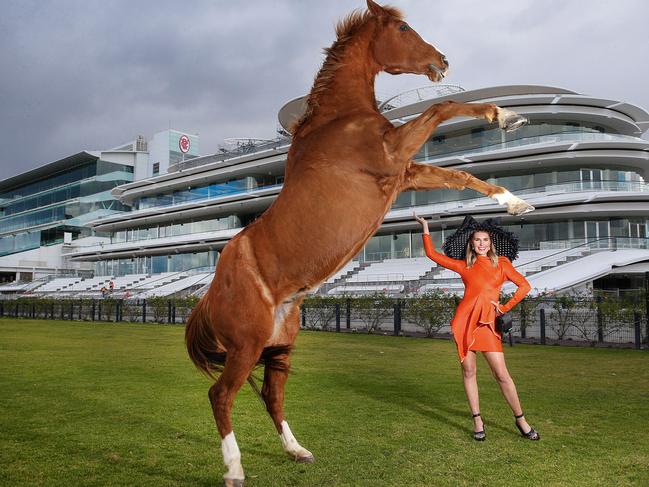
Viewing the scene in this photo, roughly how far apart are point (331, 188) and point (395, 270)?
31.4m

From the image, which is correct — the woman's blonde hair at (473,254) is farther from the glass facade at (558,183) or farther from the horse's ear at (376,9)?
the glass facade at (558,183)

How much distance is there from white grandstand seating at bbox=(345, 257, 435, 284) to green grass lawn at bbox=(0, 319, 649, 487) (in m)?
21.8

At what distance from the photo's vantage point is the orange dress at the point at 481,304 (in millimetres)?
5164

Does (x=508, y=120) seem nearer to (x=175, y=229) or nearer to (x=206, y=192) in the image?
(x=206, y=192)

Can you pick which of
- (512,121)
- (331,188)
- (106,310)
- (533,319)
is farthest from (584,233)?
(331,188)

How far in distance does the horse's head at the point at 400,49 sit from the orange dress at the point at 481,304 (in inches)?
77.9

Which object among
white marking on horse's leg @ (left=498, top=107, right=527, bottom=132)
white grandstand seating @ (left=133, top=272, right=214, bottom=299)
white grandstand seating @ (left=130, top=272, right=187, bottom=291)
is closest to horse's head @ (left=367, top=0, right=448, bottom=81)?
white marking on horse's leg @ (left=498, top=107, right=527, bottom=132)

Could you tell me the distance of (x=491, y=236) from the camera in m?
5.39

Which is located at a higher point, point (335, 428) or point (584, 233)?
point (584, 233)

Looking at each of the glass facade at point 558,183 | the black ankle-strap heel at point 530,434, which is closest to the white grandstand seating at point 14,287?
the glass facade at point 558,183

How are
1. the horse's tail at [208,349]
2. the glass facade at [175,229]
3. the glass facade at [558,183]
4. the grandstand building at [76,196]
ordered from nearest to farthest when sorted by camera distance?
the horse's tail at [208,349] < the glass facade at [558,183] < the glass facade at [175,229] < the grandstand building at [76,196]

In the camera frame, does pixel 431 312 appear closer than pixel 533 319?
No

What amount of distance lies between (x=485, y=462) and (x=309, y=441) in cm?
149

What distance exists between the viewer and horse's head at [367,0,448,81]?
341 centimetres
